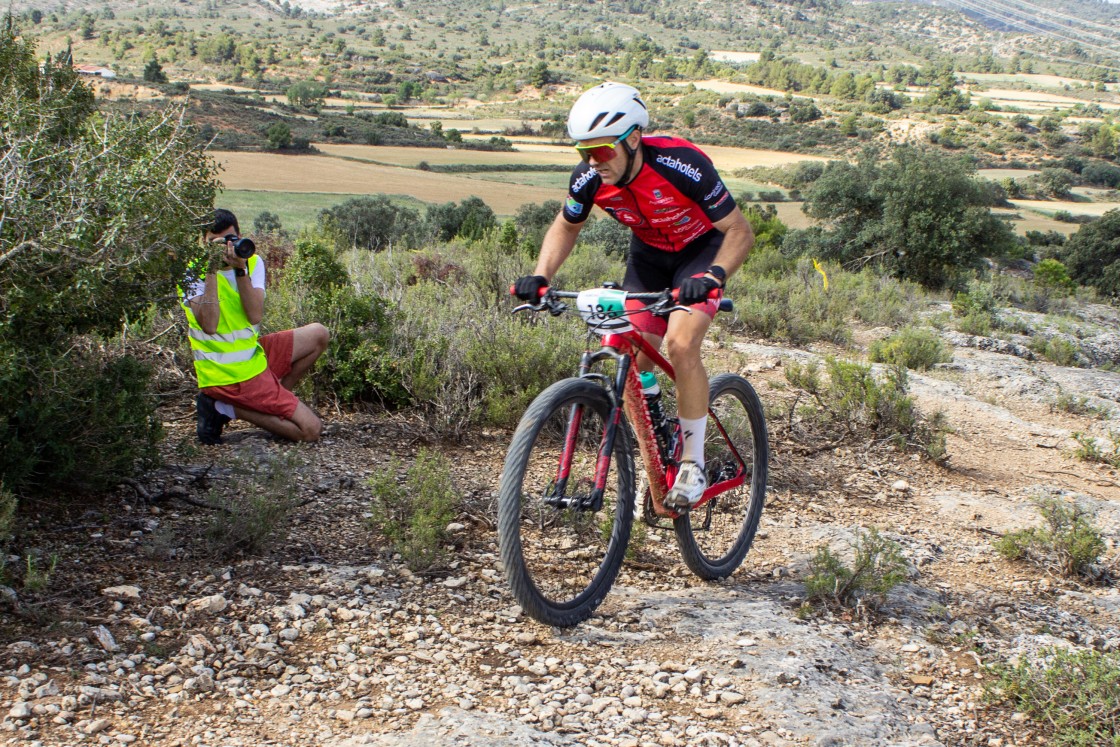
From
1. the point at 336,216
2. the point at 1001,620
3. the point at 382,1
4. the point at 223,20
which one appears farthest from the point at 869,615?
the point at 382,1

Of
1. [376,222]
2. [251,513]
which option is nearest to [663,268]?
[251,513]

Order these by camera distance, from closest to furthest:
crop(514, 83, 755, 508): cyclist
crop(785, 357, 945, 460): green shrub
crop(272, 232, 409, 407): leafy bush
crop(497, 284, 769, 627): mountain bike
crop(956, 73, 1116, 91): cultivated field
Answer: crop(497, 284, 769, 627): mountain bike
crop(514, 83, 755, 508): cyclist
crop(272, 232, 409, 407): leafy bush
crop(785, 357, 945, 460): green shrub
crop(956, 73, 1116, 91): cultivated field

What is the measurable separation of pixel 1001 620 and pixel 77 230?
448cm

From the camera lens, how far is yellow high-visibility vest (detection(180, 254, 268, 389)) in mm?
5527

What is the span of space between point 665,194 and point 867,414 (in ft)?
12.5

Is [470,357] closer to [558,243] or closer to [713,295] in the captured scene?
[558,243]

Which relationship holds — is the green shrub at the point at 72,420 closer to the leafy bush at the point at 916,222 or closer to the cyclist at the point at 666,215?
the cyclist at the point at 666,215

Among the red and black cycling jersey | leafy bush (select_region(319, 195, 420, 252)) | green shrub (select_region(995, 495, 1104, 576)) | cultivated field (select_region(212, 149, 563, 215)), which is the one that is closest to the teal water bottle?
the red and black cycling jersey

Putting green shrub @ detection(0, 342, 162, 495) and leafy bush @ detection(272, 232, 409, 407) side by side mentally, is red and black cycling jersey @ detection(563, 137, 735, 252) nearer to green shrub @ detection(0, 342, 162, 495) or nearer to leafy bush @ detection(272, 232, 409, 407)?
green shrub @ detection(0, 342, 162, 495)

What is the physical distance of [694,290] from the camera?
139 inches

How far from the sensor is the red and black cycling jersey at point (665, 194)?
160 inches

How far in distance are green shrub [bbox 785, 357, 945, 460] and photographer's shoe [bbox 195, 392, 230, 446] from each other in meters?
4.28

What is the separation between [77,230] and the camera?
11.6 ft

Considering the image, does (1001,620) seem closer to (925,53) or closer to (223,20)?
(223,20)
